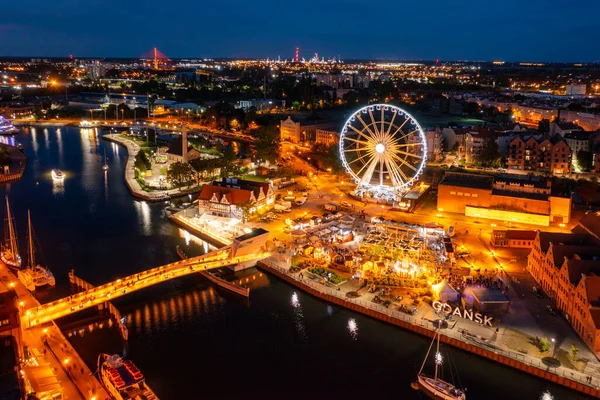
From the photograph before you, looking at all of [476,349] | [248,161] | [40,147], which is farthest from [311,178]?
[40,147]

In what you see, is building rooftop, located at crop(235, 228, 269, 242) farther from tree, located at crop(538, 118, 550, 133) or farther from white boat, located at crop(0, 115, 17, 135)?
white boat, located at crop(0, 115, 17, 135)

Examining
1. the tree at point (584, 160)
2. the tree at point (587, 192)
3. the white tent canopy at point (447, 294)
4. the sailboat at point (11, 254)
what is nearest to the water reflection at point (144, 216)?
the sailboat at point (11, 254)

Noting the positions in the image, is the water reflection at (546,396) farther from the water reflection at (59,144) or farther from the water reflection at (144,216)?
the water reflection at (59,144)

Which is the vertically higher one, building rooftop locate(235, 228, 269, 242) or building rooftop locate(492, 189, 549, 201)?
building rooftop locate(492, 189, 549, 201)

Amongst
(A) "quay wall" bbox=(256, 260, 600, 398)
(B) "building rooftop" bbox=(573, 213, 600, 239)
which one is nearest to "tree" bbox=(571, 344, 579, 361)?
(A) "quay wall" bbox=(256, 260, 600, 398)

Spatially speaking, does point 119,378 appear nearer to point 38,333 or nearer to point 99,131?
point 38,333

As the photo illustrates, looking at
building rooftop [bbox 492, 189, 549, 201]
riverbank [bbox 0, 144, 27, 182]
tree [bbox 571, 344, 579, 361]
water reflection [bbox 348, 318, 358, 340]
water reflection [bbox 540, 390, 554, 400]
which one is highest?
building rooftop [bbox 492, 189, 549, 201]

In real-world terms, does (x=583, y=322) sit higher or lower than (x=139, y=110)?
lower

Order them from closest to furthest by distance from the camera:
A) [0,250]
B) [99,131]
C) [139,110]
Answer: [0,250], [99,131], [139,110]
